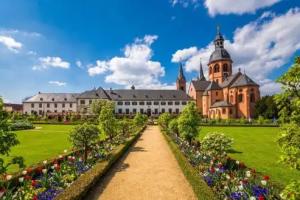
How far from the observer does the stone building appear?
72000 millimetres

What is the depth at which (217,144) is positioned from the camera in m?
12.4

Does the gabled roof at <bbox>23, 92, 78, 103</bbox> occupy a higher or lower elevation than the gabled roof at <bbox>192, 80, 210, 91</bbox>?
lower

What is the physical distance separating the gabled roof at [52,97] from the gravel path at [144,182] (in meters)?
83.5

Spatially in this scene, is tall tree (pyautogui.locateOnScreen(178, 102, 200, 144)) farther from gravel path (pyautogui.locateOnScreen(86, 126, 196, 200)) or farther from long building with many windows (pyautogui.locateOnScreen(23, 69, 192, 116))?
long building with many windows (pyautogui.locateOnScreen(23, 69, 192, 116))

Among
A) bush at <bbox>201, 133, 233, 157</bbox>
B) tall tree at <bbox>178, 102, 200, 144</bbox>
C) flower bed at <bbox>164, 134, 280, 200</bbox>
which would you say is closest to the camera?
flower bed at <bbox>164, 134, 280, 200</bbox>

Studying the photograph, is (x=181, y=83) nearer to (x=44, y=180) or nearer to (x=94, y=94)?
(x=94, y=94)

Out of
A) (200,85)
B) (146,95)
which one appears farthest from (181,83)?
(146,95)

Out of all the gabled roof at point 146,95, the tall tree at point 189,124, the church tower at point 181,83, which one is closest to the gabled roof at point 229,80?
the gabled roof at point 146,95

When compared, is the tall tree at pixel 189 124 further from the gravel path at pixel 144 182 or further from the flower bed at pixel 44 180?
the flower bed at pixel 44 180

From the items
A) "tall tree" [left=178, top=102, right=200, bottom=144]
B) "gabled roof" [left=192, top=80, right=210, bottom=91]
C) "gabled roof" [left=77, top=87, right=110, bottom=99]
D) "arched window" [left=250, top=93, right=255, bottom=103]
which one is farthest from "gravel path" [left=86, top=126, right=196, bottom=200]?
"gabled roof" [left=192, top=80, right=210, bottom=91]

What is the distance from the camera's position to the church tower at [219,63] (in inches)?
3378

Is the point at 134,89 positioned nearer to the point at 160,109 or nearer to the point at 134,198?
the point at 160,109

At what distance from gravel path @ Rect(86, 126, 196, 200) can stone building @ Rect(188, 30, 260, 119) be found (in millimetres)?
62080

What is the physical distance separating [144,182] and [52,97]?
90654mm
